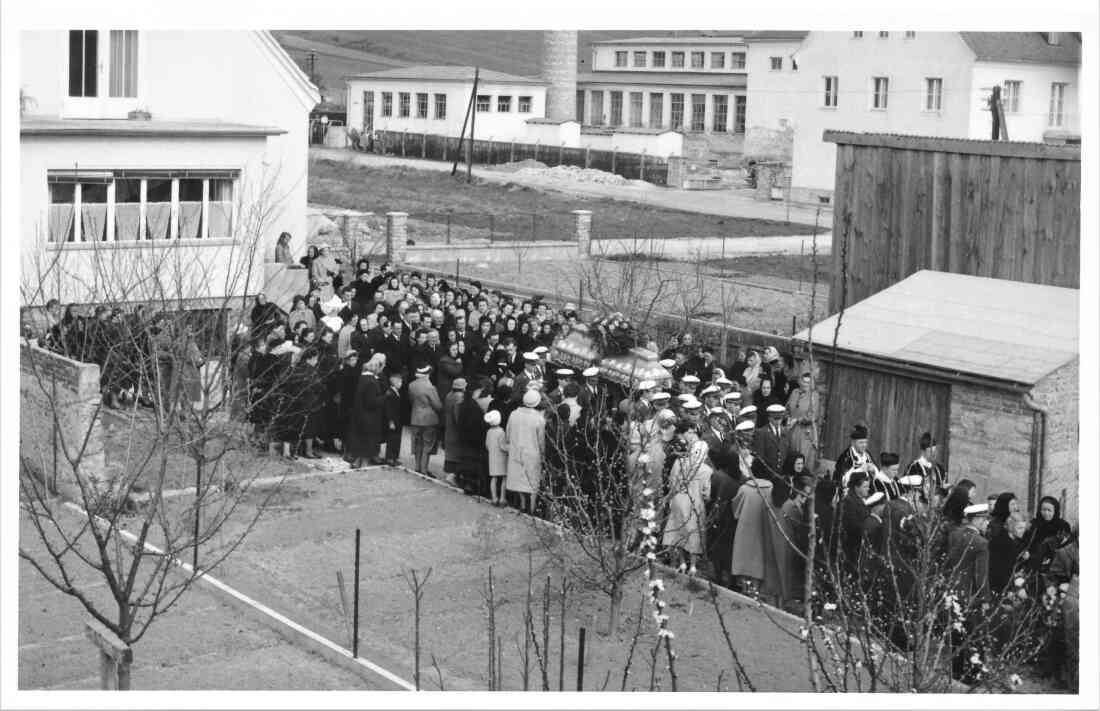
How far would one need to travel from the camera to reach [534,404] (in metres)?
17.4

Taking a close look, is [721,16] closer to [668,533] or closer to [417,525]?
[668,533]

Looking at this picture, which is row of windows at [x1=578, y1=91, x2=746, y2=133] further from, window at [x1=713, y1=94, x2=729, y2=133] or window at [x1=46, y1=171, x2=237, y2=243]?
window at [x1=46, y1=171, x2=237, y2=243]

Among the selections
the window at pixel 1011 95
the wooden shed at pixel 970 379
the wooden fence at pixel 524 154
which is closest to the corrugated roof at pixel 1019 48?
the window at pixel 1011 95

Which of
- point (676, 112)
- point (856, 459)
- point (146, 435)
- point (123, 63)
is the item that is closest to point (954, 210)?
point (856, 459)

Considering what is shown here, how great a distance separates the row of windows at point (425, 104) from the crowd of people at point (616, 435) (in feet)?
127

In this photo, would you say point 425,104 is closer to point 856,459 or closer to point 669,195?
point 669,195

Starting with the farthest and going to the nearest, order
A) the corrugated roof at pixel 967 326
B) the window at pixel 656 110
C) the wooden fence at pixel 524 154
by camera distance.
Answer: the window at pixel 656 110, the wooden fence at pixel 524 154, the corrugated roof at pixel 967 326

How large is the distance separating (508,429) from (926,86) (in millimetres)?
36110

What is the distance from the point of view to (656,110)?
7362cm

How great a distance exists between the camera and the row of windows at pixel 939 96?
5034 cm

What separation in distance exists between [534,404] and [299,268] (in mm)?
12588

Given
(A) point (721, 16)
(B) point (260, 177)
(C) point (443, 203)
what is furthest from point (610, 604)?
(C) point (443, 203)

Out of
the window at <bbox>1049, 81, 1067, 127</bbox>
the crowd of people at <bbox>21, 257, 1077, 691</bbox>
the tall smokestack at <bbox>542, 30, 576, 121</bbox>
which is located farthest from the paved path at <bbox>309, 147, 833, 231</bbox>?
the crowd of people at <bbox>21, 257, 1077, 691</bbox>

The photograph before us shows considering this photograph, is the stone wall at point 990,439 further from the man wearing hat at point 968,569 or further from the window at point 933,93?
the window at point 933,93
